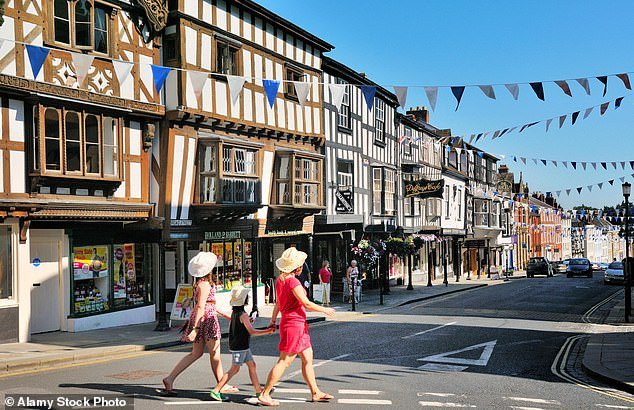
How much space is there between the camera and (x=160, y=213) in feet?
59.6

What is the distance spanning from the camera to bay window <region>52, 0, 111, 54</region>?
15.4 m

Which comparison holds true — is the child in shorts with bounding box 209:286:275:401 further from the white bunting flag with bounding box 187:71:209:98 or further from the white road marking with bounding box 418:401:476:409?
the white bunting flag with bounding box 187:71:209:98

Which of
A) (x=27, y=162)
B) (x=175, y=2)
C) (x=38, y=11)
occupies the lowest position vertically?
(x=27, y=162)

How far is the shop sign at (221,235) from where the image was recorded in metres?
19.6

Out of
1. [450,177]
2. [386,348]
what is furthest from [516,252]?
[386,348]

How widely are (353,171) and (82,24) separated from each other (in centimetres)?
1497

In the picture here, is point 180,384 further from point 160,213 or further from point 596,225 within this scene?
point 596,225

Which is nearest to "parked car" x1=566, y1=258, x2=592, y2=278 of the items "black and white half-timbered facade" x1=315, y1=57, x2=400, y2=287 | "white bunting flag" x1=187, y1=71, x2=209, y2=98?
"black and white half-timbered facade" x1=315, y1=57, x2=400, y2=287

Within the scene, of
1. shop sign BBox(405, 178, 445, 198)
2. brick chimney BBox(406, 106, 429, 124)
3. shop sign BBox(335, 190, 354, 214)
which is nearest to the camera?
shop sign BBox(335, 190, 354, 214)

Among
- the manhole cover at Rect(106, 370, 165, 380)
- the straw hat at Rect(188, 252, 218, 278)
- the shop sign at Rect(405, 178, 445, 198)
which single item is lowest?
the manhole cover at Rect(106, 370, 165, 380)

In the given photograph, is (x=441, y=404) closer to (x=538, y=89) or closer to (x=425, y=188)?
(x=538, y=89)

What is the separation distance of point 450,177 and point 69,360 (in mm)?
37280

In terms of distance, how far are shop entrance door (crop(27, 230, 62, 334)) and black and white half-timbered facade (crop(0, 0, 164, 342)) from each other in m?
0.02

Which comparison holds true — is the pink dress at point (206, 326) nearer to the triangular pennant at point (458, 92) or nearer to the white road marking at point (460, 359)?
the white road marking at point (460, 359)
